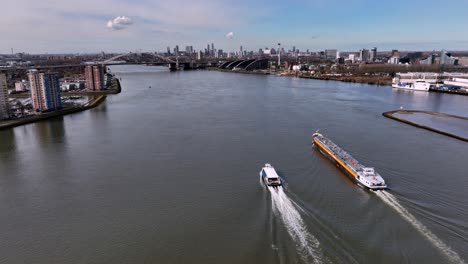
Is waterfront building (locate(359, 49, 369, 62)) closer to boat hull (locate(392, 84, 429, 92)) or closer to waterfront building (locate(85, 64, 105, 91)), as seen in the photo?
boat hull (locate(392, 84, 429, 92))

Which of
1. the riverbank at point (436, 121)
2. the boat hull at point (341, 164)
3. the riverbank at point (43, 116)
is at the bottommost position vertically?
the boat hull at point (341, 164)

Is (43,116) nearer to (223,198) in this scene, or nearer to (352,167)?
(223,198)

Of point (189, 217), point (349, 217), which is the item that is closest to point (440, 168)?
point (349, 217)

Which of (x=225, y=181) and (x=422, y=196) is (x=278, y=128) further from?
(x=422, y=196)

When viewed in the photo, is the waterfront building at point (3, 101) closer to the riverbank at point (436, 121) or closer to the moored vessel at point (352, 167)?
the moored vessel at point (352, 167)

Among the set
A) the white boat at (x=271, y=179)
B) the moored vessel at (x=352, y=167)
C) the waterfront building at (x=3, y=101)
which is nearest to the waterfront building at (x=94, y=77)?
the waterfront building at (x=3, y=101)

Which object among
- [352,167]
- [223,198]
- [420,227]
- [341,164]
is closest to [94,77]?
[223,198]

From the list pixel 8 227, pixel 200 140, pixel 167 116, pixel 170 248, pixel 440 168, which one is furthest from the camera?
pixel 167 116

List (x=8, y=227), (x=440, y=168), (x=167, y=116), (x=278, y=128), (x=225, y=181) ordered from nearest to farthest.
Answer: (x=8, y=227) < (x=225, y=181) < (x=440, y=168) < (x=278, y=128) < (x=167, y=116)
